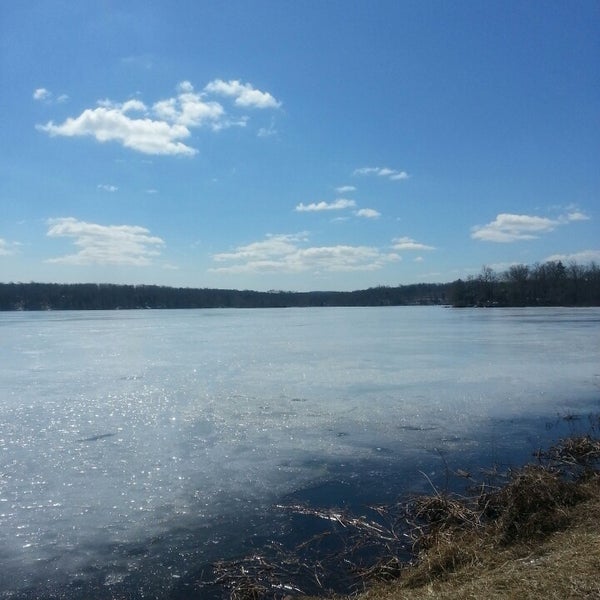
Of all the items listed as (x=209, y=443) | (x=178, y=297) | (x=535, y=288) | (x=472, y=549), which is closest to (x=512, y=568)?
(x=472, y=549)

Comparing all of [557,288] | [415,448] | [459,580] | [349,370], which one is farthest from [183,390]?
[557,288]

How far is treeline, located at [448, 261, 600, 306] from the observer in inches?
2822

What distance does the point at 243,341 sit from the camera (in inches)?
947

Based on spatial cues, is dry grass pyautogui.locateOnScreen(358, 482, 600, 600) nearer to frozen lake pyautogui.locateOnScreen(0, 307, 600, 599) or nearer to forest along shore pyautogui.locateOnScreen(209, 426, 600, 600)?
forest along shore pyautogui.locateOnScreen(209, 426, 600, 600)

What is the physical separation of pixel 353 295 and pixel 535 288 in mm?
51905

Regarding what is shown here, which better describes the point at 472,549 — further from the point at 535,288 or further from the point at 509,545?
the point at 535,288

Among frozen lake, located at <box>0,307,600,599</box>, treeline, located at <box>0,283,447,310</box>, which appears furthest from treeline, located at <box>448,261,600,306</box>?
frozen lake, located at <box>0,307,600,599</box>

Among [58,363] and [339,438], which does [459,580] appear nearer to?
[339,438]

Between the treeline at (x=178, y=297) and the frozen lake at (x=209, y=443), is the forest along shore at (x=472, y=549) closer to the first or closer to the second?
the frozen lake at (x=209, y=443)

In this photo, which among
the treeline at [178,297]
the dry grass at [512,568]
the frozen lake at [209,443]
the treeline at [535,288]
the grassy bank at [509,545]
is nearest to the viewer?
the dry grass at [512,568]

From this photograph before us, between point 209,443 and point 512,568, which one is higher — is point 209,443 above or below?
below

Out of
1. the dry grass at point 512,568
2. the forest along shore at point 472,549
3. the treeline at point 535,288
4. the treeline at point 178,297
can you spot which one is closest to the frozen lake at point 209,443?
the forest along shore at point 472,549

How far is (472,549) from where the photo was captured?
4.15 m

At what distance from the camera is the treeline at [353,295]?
73.9 meters
